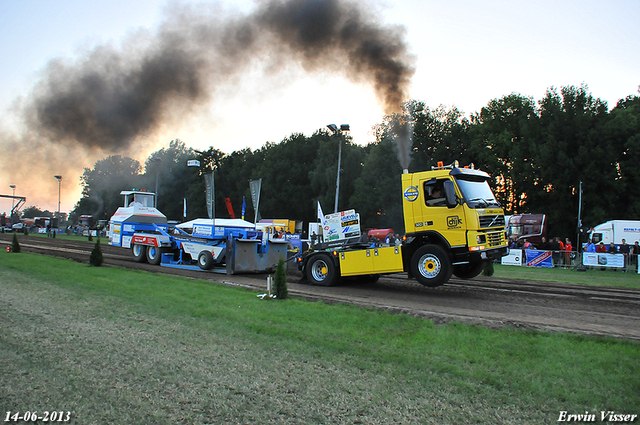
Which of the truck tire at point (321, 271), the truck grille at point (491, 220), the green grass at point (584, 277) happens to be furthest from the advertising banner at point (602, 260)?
the truck tire at point (321, 271)

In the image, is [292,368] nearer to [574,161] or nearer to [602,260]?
[602,260]

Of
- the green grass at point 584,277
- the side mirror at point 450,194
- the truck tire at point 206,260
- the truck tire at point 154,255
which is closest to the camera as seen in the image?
the side mirror at point 450,194

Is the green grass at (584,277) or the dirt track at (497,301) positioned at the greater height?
the dirt track at (497,301)

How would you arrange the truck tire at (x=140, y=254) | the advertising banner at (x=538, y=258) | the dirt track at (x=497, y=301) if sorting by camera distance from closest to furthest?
1. the dirt track at (x=497, y=301)
2. the truck tire at (x=140, y=254)
3. the advertising banner at (x=538, y=258)

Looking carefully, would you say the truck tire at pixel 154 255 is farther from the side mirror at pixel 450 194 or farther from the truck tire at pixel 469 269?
the side mirror at pixel 450 194

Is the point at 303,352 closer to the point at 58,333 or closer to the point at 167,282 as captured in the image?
the point at 58,333

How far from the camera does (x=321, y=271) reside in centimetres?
1335

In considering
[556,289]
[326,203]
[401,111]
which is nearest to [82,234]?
[326,203]

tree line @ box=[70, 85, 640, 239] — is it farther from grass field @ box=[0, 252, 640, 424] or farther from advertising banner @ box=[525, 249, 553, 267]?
grass field @ box=[0, 252, 640, 424]

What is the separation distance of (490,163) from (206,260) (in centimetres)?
4464

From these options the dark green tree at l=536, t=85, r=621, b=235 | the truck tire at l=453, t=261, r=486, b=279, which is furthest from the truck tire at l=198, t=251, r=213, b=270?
the dark green tree at l=536, t=85, r=621, b=235

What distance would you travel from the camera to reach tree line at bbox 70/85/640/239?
42.4 m

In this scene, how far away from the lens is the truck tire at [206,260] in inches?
629

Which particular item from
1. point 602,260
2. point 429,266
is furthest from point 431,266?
point 602,260
